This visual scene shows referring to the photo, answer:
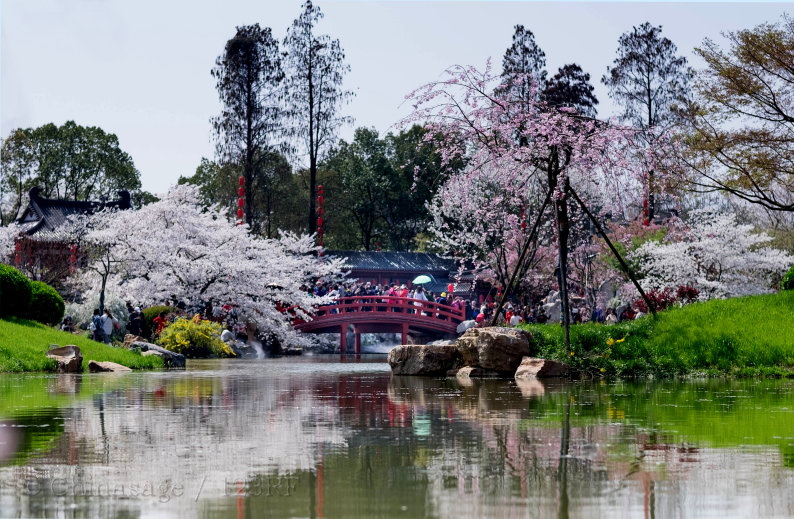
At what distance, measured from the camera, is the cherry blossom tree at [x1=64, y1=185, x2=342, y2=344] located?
44.1m

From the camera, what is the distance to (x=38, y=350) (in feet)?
80.9

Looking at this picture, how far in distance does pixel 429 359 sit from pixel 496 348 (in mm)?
1995

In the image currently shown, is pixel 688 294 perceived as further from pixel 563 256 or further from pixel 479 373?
pixel 479 373

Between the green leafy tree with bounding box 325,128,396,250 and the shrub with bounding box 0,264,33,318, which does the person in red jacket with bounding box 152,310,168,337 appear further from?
the green leafy tree with bounding box 325,128,396,250

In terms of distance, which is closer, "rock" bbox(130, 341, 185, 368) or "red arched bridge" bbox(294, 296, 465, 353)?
"rock" bbox(130, 341, 185, 368)

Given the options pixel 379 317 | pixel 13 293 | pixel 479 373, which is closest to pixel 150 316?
pixel 379 317

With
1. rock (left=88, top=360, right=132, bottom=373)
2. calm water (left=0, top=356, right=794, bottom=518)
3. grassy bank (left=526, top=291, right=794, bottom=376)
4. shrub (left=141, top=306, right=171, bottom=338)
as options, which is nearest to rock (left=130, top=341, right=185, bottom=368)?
rock (left=88, top=360, right=132, bottom=373)

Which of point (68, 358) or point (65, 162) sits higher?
point (65, 162)

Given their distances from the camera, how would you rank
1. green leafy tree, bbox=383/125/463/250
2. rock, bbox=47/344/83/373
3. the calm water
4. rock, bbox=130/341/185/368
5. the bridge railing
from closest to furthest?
the calm water → rock, bbox=47/344/83/373 → rock, bbox=130/341/185/368 → the bridge railing → green leafy tree, bbox=383/125/463/250

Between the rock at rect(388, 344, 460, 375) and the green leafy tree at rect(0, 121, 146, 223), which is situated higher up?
the green leafy tree at rect(0, 121, 146, 223)

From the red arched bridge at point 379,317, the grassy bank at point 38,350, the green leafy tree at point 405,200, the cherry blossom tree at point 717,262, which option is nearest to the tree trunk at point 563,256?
the grassy bank at point 38,350

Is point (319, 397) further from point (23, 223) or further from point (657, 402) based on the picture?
point (23, 223)

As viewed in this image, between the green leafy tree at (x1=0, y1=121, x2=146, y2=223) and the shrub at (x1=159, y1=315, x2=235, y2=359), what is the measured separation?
39.5m

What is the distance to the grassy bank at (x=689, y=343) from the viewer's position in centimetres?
2170
